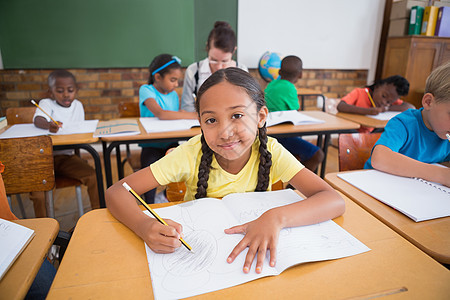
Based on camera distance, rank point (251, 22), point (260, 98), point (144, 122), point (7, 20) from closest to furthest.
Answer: point (260, 98)
point (144, 122)
point (7, 20)
point (251, 22)

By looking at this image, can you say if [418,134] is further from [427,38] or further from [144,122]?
[427,38]

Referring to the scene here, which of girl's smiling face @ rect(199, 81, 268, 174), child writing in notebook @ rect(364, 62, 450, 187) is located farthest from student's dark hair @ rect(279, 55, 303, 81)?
girl's smiling face @ rect(199, 81, 268, 174)

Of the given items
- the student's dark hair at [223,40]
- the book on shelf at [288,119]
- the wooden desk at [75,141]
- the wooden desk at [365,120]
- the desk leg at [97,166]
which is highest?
the student's dark hair at [223,40]

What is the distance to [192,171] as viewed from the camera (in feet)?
3.18

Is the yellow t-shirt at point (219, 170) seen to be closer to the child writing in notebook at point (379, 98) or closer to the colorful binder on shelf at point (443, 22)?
the child writing in notebook at point (379, 98)

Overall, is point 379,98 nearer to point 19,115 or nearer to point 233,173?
point 233,173

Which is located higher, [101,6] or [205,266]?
[101,6]

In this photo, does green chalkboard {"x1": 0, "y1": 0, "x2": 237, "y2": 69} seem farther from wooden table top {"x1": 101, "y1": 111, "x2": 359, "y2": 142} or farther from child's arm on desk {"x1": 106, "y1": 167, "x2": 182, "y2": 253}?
child's arm on desk {"x1": 106, "y1": 167, "x2": 182, "y2": 253}

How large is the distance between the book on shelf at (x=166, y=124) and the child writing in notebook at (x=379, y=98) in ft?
4.49

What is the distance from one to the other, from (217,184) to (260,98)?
327 mm

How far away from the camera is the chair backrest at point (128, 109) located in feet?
7.70

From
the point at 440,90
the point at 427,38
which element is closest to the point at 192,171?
the point at 440,90

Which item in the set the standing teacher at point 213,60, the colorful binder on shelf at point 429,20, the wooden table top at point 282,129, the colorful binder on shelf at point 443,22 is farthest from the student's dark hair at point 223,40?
the colorful binder on shelf at point 443,22

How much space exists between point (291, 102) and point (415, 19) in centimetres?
248
